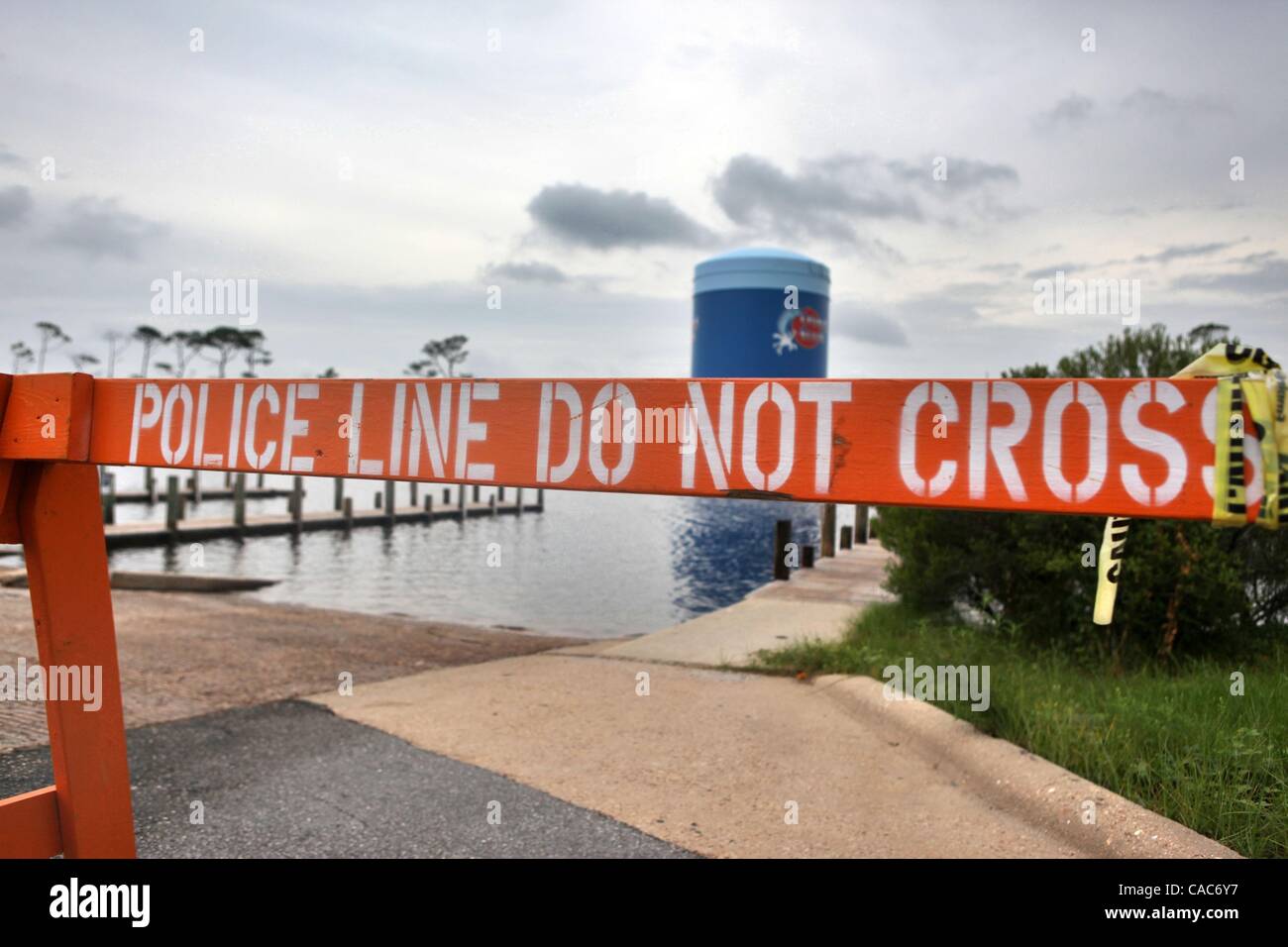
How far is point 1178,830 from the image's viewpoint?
13.7 feet

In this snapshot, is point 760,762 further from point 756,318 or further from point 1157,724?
point 756,318

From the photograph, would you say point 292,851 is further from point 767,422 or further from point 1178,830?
point 1178,830

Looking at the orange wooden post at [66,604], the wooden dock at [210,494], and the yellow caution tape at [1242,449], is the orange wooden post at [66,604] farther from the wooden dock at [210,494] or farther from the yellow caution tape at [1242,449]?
the wooden dock at [210,494]

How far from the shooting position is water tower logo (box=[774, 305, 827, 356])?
17.6 m

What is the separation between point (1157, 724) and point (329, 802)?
4.38m

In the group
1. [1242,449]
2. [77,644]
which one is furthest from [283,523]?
[1242,449]

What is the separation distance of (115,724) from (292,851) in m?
2.03

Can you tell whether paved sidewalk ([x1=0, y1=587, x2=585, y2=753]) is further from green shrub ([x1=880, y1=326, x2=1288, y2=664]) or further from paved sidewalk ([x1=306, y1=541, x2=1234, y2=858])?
green shrub ([x1=880, y1=326, x2=1288, y2=664])

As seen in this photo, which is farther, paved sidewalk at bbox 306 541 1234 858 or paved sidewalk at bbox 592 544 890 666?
paved sidewalk at bbox 592 544 890 666

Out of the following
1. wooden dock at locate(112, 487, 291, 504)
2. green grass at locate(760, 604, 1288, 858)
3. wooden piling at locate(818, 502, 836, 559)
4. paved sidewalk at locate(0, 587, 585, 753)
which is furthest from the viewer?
wooden dock at locate(112, 487, 291, 504)

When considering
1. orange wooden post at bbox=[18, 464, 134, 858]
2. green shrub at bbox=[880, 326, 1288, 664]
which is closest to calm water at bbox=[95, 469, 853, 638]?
green shrub at bbox=[880, 326, 1288, 664]

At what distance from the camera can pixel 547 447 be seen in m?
1.89

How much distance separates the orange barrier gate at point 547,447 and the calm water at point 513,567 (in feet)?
33.0

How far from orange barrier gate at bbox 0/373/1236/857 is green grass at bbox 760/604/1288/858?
3590 mm
